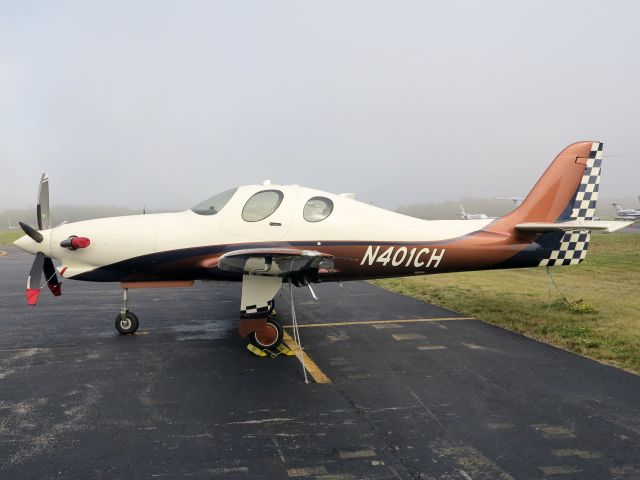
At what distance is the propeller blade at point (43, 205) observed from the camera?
8492 millimetres

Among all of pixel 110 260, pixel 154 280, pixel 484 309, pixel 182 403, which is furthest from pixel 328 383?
pixel 484 309

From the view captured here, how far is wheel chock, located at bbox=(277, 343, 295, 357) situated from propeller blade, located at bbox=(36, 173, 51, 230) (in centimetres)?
517

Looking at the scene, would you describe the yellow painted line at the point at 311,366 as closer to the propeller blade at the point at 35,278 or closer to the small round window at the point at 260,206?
the small round window at the point at 260,206

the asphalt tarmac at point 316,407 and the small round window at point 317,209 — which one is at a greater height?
the small round window at point 317,209

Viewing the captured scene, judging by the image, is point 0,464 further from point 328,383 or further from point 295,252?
point 295,252

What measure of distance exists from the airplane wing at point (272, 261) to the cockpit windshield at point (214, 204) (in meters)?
1.41

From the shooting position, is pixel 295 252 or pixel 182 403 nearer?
pixel 182 403

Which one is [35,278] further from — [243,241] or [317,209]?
[317,209]

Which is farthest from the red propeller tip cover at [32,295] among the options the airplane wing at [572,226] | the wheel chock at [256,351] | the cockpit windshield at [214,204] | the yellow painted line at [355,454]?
the airplane wing at [572,226]

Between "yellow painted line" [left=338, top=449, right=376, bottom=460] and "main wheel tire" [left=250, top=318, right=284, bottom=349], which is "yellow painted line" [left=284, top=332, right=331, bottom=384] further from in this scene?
"yellow painted line" [left=338, top=449, right=376, bottom=460]

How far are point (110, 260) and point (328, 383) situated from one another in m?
4.69

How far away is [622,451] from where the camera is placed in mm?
4207

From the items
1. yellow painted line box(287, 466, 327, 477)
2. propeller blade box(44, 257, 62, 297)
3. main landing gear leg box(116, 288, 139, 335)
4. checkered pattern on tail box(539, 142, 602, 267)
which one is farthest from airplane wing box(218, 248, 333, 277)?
checkered pattern on tail box(539, 142, 602, 267)

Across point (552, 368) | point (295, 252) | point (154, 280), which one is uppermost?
point (295, 252)
